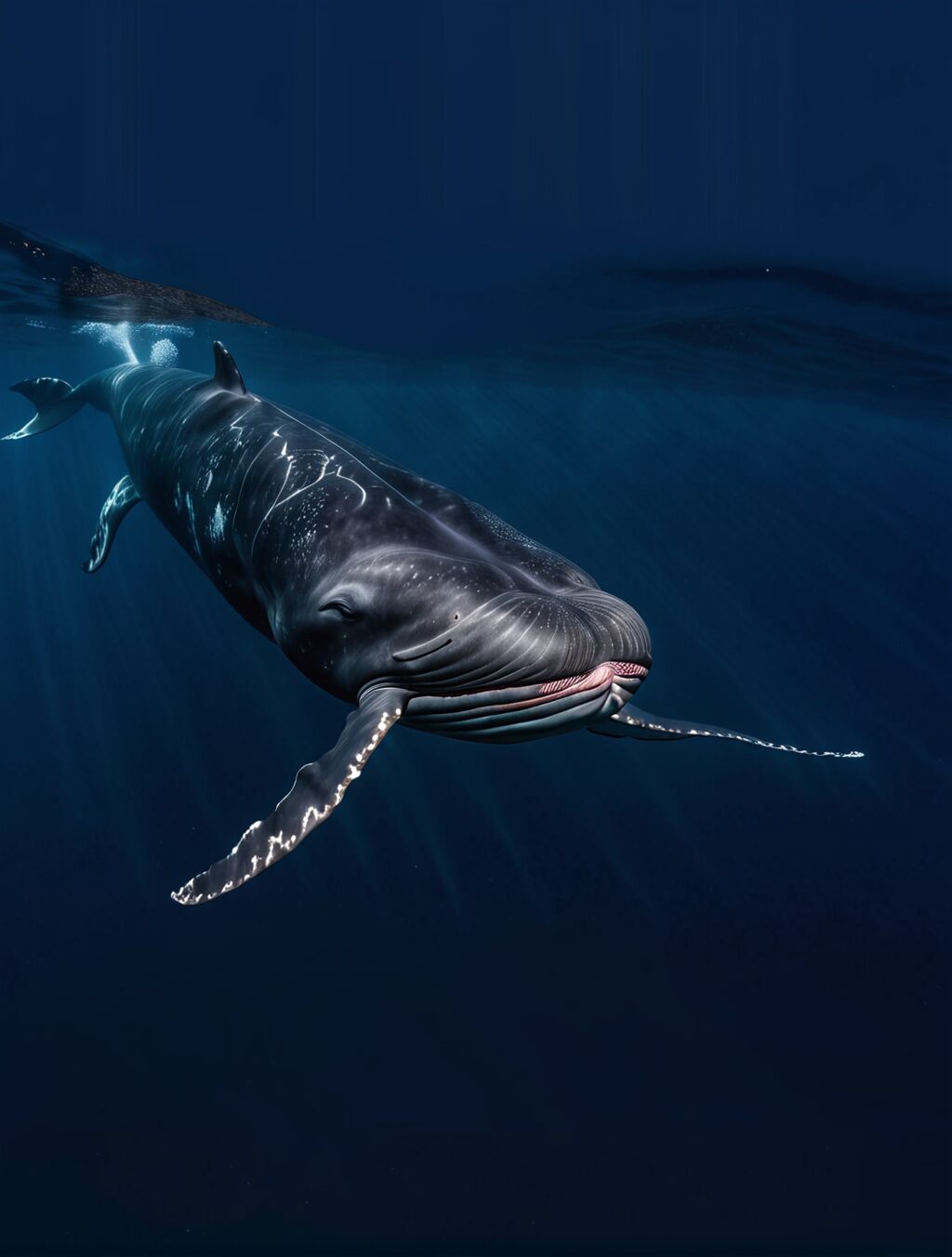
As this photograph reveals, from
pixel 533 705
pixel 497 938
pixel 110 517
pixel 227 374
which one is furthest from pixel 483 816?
pixel 533 705

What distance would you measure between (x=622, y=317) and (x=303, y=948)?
61.3ft

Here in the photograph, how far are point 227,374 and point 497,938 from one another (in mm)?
12240

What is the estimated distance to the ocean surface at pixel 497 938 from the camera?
11.8 m

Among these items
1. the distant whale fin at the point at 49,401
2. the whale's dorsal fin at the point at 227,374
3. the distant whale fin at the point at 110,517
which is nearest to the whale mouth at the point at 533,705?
the whale's dorsal fin at the point at 227,374

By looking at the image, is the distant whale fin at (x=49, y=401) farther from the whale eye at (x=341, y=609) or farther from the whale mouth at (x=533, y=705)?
the whale mouth at (x=533, y=705)

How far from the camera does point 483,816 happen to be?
19359mm

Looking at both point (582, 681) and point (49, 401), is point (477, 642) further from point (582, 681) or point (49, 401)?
point (49, 401)

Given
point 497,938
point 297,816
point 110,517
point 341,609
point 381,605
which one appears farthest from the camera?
point 497,938

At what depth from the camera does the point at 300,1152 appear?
11.8 m

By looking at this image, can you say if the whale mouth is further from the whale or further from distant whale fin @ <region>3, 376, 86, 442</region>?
distant whale fin @ <region>3, 376, 86, 442</region>

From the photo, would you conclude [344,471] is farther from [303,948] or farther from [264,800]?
[264,800]

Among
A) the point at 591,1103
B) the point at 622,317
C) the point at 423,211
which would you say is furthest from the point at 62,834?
the point at 622,317

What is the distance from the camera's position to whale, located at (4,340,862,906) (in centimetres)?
482

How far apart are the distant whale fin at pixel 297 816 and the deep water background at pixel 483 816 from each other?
9.84 m
